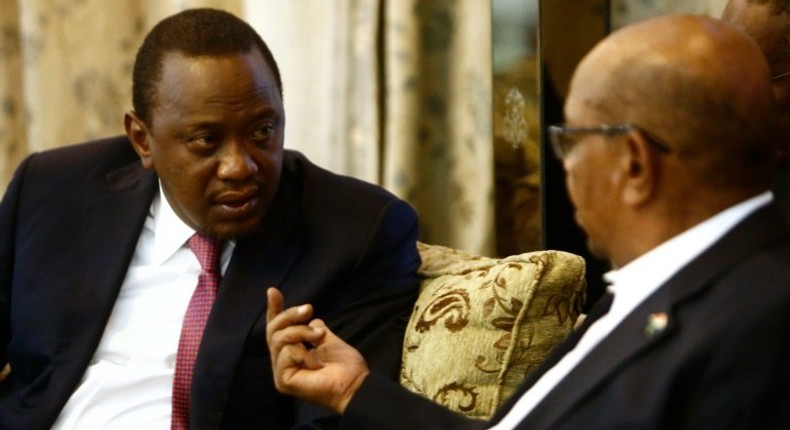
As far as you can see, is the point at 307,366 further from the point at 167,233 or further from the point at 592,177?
the point at 167,233

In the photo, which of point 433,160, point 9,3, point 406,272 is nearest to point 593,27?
point 433,160

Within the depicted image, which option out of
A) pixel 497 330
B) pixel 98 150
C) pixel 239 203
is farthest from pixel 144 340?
pixel 497 330

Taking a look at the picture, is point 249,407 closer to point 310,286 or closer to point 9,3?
point 310,286

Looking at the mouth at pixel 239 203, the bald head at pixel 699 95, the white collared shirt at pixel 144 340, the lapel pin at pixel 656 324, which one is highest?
the bald head at pixel 699 95

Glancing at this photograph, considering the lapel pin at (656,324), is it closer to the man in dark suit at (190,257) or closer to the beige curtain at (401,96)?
the man in dark suit at (190,257)

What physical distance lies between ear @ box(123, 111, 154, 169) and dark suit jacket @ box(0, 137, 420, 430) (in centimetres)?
8

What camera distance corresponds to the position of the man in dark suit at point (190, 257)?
2443 mm

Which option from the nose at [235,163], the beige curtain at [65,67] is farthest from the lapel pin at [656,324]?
the beige curtain at [65,67]

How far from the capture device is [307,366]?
6.48 ft

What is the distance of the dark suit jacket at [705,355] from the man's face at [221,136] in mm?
988

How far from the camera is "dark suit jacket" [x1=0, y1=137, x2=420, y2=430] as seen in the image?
2.44 meters

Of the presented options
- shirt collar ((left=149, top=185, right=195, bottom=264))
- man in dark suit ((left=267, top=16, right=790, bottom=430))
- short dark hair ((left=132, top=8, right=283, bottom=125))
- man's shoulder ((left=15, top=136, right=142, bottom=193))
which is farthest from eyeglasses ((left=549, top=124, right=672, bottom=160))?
man's shoulder ((left=15, top=136, right=142, bottom=193))

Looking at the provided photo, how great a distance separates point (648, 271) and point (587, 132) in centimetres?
19

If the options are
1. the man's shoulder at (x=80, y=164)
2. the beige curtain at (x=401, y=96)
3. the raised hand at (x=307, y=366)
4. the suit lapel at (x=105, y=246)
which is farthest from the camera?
the beige curtain at (x=401, y=96)
